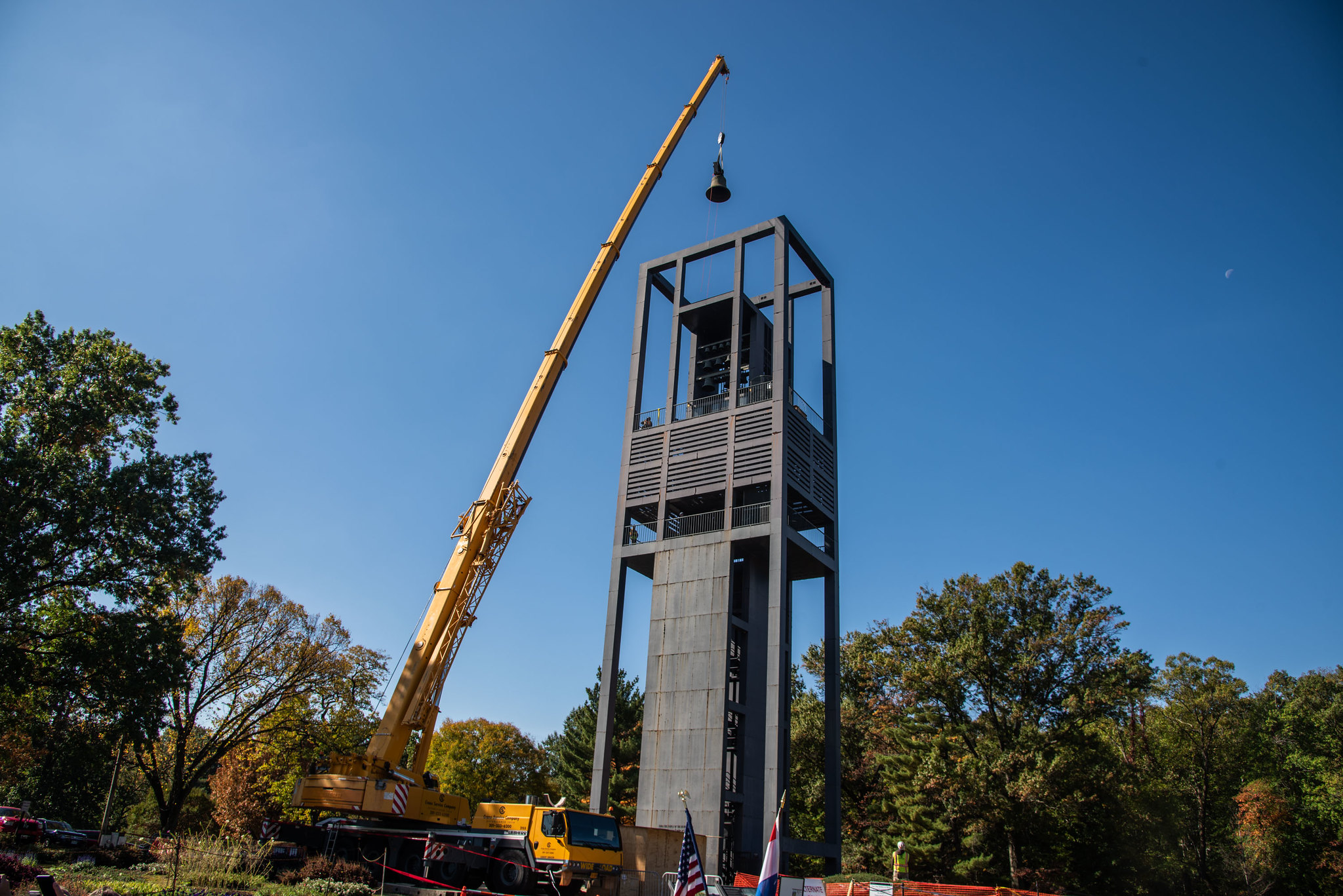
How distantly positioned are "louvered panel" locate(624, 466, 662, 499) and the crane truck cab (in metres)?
14.5

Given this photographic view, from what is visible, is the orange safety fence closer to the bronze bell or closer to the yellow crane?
the yellow crane

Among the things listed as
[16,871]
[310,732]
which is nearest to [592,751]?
[310,732]

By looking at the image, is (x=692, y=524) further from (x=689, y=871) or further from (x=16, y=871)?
(x=16, y=871)

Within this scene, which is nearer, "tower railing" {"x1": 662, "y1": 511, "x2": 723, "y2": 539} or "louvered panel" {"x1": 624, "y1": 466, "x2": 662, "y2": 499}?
"tower railing" {"x1": 662, "y1": 511, "x2": 723, "y2": 539}

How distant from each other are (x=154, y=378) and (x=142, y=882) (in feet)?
55.8

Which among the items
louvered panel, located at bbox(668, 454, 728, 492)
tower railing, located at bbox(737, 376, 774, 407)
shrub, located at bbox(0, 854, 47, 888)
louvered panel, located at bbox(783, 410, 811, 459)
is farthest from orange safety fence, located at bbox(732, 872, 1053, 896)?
tower railing, located at bbox(737, 376, 774, 407)

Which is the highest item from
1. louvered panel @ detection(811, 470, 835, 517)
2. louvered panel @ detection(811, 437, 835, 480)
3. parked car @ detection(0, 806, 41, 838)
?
louvered panel @ detection(811, 437, 835, 480)

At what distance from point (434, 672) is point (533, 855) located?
229 inches

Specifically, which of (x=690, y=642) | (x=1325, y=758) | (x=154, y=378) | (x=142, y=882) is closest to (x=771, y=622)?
(x=690, y=642)

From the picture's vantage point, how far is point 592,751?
168ft

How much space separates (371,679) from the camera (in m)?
40.5

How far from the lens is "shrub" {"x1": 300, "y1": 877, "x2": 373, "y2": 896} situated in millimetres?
15672

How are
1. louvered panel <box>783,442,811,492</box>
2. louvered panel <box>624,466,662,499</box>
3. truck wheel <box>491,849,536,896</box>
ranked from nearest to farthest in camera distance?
truck wheel <box>491,849,536,896</box> → louvered panel <box>783,442,811,492</box> → louvered panel <box>624,466,662,499</box>

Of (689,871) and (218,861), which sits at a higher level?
(689,871)
